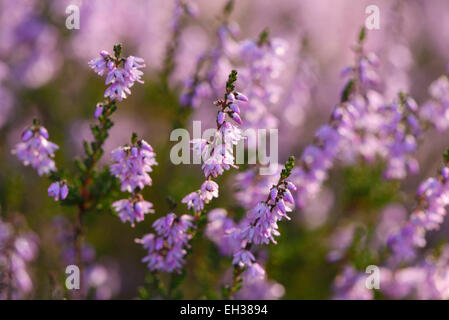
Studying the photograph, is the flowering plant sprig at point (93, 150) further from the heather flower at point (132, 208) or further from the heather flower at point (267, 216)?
the heather flower at point (267, 216)

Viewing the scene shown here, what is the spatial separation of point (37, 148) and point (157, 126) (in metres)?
4.53

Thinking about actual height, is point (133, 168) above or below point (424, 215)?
above

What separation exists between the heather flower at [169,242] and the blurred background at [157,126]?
2.30 ft

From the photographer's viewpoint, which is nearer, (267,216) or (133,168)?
(267,216)

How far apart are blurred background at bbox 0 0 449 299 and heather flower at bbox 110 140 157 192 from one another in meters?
1.08

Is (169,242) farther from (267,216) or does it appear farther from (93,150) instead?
(93,150)

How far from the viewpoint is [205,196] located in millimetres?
3602

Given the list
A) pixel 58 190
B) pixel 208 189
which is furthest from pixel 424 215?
pixel 58 190

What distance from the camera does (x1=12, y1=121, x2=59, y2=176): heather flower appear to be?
12.6 feet

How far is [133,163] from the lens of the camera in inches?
141

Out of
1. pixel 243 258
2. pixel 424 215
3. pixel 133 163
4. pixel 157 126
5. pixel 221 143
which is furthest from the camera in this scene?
pixel 157 126

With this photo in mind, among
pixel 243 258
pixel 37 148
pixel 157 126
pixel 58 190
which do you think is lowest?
pixel 243 258

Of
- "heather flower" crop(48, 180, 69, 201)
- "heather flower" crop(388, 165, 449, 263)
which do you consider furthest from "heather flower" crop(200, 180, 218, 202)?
"heather flower" crop(388, 165, 449, 263)

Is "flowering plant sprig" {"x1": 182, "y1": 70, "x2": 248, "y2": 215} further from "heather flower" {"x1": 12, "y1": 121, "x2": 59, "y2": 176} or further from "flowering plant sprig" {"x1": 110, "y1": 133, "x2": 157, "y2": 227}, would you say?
"heather flower" {"x1": 12, "y1": 121, "x2": 59, "y2": 176}
